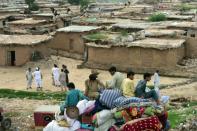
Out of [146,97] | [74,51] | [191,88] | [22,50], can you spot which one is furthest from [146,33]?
[146,97]

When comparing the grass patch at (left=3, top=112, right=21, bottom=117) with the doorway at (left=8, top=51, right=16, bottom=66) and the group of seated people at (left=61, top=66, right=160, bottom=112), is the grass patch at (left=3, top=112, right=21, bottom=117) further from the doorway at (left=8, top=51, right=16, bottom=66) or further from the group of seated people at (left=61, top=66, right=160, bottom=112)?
the doorway at (left=8, top=51, right=16, bottom=66)

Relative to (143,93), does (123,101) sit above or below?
above

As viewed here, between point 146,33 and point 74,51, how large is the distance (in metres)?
5.85

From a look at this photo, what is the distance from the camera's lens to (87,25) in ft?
121

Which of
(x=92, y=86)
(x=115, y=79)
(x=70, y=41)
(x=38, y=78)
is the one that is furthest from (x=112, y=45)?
(x=92, y=86)

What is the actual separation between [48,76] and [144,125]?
18.6 m

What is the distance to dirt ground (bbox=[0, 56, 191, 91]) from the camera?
79.9 ft

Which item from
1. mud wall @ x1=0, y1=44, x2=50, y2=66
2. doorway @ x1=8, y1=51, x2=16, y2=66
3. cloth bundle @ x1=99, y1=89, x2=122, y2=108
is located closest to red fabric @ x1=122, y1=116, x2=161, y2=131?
cloth bundle @ x1=99, y1=89, x2=122, y2=108

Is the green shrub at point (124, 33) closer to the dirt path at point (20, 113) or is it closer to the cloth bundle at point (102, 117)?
the dirt path at point (20, 113)

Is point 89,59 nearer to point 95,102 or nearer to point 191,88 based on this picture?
point 191,88

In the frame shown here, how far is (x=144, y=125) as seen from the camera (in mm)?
8656

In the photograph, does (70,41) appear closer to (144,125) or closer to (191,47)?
(191,47)

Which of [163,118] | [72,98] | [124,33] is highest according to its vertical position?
[72,98]

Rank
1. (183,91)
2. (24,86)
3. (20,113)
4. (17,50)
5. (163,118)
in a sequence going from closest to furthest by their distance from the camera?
1. (163,118)
2. (20,113)
3. (183,91)
4. (24,86)
5. (17,50)
